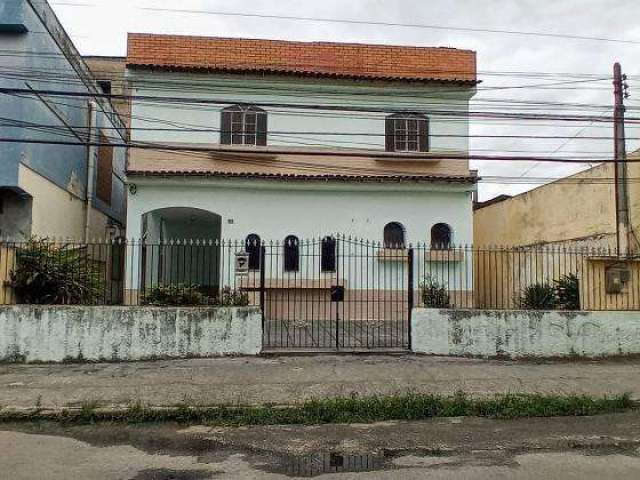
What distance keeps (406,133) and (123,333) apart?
11.1 metres

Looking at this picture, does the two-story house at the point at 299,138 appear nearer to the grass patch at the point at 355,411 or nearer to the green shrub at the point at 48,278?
the green shrub at the point at 48,278

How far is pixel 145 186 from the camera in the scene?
52.3 feet

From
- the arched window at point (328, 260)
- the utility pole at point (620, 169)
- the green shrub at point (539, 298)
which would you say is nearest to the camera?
the green shrub at point (539, 298)

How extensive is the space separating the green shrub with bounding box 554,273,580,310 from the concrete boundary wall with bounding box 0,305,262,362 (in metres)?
5.91

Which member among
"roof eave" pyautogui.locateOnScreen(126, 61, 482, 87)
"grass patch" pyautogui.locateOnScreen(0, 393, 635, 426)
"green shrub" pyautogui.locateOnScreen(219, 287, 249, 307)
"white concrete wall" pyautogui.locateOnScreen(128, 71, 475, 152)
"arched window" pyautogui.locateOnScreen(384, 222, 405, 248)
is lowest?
"grass patch" pyautogui.locateOnScreen(0, 393, 635, 426)

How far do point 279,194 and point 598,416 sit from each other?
11.2 metres

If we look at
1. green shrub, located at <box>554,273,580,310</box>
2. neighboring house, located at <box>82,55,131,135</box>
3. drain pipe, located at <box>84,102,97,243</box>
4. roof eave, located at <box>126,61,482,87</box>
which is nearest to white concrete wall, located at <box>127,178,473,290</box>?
drain pipe, located at <box>84,102,97,243</box>

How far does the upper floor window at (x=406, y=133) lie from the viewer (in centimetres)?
1723

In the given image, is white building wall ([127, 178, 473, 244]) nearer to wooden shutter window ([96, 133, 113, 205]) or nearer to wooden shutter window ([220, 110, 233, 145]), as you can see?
wooden shutter window ([220, 110, 233, 145])

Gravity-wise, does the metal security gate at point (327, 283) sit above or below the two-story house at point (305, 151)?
below

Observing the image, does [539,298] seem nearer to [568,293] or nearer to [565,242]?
[568,293]

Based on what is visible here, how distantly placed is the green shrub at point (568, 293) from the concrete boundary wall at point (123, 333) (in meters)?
5.91

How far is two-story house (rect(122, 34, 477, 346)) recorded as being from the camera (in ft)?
52.4

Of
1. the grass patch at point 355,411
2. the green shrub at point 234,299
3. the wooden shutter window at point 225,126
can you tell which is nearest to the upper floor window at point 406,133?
the wooden shutter window at point 225,126
